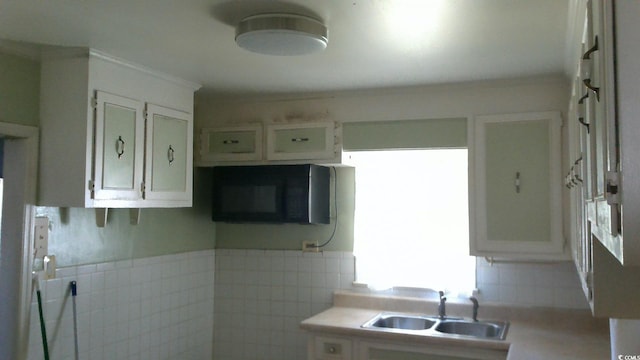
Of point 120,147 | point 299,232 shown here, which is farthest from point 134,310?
point 299,232

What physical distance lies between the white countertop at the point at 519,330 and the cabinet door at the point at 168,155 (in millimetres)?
1087

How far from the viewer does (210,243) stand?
406 cm

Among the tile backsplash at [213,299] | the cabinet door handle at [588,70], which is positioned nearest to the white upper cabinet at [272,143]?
the tile backsplash at [213,299]

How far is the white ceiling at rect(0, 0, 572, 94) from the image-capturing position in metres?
2.04

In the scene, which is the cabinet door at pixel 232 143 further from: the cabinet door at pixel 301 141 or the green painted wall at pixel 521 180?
the green painted wall at pixel 521 180

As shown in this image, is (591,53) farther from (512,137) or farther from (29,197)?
(29,197)

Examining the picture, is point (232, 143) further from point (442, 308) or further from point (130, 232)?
point (442, 308)

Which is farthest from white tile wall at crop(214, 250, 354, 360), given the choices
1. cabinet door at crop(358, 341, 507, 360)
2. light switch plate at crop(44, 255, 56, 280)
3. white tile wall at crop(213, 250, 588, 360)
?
light switch plate at crop(44, 255, 56, 280)

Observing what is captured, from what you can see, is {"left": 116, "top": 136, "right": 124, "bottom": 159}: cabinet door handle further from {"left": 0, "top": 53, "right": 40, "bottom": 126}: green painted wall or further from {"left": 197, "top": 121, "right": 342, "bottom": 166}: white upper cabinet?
{"left": 197, "top": 121, "right": 342, "bottom": 166}: white upper cabinet

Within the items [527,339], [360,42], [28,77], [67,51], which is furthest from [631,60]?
[28,77]

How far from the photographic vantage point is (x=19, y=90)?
2621mm

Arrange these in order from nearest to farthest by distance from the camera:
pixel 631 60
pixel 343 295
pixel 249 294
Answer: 1. pixel 631 60
2. pixel 343 295
3. pixel 249 294

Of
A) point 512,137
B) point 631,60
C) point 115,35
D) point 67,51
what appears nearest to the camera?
point 631,60

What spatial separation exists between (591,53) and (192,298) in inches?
128
